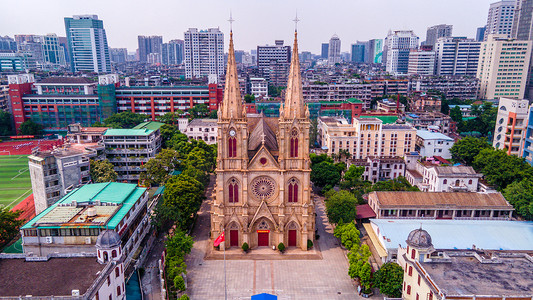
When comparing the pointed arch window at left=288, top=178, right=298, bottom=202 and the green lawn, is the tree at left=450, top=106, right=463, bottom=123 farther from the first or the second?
the green lawn

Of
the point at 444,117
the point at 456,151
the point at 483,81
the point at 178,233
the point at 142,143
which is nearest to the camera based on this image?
the point at 178,233

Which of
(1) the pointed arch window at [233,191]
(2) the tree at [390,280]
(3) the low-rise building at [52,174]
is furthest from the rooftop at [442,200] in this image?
(3) the low-rise building at [52,174]

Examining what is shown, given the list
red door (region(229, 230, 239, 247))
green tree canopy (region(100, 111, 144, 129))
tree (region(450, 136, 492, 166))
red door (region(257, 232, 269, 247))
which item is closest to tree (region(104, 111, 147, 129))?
green tree canopy (region(100, 111, 144, 129))

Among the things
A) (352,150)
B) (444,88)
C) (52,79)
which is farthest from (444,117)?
(52,79)

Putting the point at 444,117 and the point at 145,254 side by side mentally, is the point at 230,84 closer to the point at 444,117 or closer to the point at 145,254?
the point at 145,254

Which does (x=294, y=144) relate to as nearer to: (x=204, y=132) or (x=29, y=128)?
(x=204, y=132)

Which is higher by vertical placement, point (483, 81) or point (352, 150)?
point (483, 81)

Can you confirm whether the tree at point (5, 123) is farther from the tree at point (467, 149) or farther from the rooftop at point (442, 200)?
the tree at point (467, 149)
